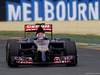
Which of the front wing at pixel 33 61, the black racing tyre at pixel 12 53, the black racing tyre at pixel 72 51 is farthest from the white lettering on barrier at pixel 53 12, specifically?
the black racing tyre at pixel 12 53

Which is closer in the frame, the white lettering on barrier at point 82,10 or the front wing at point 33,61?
the front wing at point 33,61

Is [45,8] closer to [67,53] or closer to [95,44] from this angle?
[95,44]

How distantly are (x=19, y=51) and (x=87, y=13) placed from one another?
3195cm

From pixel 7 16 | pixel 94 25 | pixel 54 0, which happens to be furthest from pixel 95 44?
pixel 7 16

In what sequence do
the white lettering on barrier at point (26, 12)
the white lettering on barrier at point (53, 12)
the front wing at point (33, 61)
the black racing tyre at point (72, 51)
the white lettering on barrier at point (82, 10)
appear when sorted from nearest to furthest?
the front wing at point (33, 61) < the black racing tyre at point (72, 51) < the white lettering on barrier at point (53, 12) < the white lettering on barrier at point (82, 10) < the white lettering on barrier at point (26, 12)

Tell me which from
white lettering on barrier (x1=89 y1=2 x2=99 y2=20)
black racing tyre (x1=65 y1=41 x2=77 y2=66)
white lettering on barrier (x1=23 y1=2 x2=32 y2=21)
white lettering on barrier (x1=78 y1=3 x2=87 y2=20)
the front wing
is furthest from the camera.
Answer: white lettering on barrier (x1=23 y1=2 x2=32 y2=21)

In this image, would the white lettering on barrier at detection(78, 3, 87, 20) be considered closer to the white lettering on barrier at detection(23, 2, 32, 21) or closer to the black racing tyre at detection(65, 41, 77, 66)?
the white lettering on barrier at detection(23, 2, 32, 21)

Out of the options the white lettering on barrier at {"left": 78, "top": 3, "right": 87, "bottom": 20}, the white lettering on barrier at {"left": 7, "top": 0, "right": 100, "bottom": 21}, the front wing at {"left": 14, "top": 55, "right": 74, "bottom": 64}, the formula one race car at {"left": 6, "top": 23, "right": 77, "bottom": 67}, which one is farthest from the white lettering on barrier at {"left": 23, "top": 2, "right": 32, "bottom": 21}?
the front wing at {"left": 14, "top": 55, "right": 74, "bottom": 64}

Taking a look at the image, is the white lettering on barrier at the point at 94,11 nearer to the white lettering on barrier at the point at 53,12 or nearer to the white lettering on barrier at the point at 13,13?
the white lettering on barrier at the point at 53,12

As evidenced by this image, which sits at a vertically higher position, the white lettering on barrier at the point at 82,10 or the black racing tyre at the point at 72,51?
the white lettering on barrier at the point at 82,10

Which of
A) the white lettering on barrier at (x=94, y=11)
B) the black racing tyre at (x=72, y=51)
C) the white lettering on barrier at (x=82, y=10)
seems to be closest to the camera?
the black racing tyre at (x=72, y=51)

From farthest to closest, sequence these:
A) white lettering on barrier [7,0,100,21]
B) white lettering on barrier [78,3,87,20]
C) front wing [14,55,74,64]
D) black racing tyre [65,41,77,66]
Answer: white lettering on barrier [78,3,87,20] → white lettering on barrier [7,0,100,21] → black racing tyre [65,41,77,66] → front wing [14,55,74,64]

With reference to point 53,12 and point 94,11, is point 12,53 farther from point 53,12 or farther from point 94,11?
point 53,12

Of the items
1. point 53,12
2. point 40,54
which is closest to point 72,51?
point 40,54
